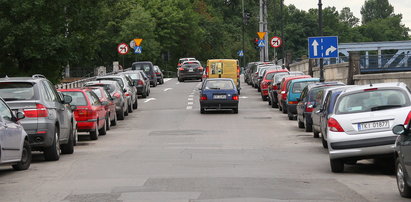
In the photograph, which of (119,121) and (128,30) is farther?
(128,30)

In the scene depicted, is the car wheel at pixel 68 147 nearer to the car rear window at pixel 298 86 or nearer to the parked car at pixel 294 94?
the parked car at pixel 294 94

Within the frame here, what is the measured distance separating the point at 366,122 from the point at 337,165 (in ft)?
3.41

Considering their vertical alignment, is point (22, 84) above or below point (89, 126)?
above

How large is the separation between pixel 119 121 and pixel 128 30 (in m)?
53.4

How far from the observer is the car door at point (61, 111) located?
61.0 feet

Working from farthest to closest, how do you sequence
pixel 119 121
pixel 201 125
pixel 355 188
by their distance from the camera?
pixel 119 121, pixel 201 125, pixel 355 188

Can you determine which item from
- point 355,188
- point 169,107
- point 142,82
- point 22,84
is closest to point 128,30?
point 142,82

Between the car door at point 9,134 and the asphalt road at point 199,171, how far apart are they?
0.42m

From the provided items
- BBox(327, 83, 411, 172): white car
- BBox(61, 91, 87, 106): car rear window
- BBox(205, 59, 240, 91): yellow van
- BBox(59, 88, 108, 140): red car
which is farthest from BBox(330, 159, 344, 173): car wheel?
BBox(205, 59, 240, 91): yellow van

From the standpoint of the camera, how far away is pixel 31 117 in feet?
57.9

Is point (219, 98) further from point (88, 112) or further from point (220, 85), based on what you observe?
point (88, 112)

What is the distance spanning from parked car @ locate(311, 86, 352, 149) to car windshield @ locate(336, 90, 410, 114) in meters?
1.72

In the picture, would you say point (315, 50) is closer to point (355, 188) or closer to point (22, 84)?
point (22, 84)

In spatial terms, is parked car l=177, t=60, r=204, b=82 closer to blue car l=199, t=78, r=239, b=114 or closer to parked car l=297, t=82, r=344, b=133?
blue car l=199, t=78, r=239, b=114
